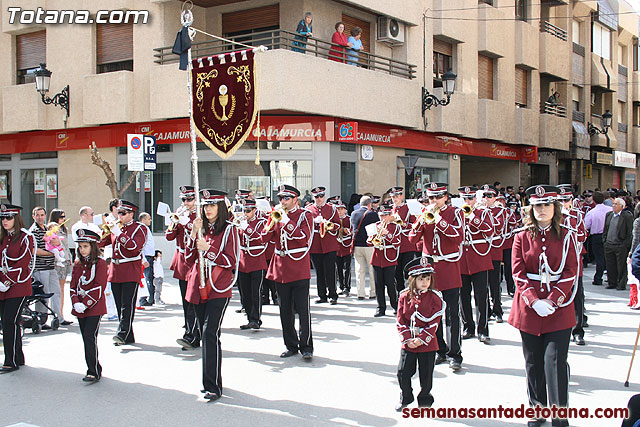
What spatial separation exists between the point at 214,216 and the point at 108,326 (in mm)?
4912

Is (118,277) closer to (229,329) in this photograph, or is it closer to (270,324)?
(229,329)

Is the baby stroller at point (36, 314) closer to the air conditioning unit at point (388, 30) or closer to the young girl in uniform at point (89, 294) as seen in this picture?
the young girl in uniform at point (89, 294)

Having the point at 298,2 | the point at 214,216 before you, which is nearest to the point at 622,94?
the point at 298,2

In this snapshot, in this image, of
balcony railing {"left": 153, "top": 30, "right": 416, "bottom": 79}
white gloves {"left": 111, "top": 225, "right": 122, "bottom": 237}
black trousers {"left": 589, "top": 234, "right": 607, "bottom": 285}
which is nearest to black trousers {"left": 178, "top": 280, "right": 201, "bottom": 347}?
white gloves {"left": 111, "top": 225, "right": 122, "bottom": 237}

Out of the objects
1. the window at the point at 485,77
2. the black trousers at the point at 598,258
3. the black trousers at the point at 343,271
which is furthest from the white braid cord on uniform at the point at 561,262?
the window at the point at 485,77

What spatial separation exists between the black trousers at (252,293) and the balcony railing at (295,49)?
8.27 metres

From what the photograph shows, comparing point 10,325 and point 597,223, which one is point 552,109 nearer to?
point 597,223

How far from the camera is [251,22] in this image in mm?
19688

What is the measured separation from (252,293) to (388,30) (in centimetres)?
1320

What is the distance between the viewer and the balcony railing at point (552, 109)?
98.9 feet

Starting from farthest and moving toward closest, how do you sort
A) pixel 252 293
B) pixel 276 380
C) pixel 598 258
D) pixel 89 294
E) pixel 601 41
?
pixel 601 41, pixel 598 258, pixel 252 293, pixel 89 294, pixel 276 380

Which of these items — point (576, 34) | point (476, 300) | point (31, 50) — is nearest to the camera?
point (476, 300)

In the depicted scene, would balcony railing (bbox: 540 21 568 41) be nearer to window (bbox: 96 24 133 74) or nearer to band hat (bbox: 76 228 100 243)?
window (bbox: 96 24 133 74)

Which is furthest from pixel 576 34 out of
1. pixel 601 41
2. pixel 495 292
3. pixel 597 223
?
pixel 495 292
